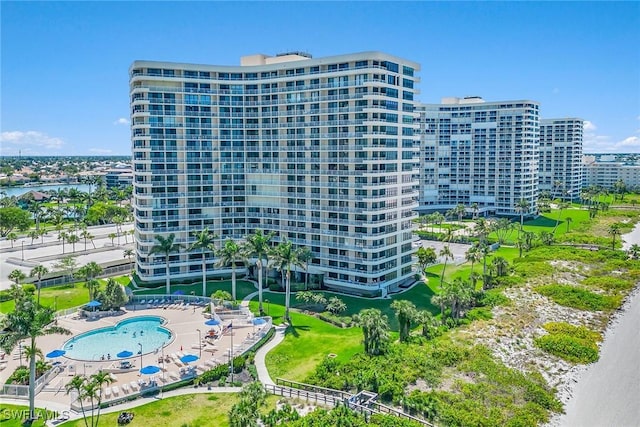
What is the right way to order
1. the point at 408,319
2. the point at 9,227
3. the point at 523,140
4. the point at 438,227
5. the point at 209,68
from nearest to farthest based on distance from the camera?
the point at 408,319 → the point at 209,68 → the point at 9,227 → the point at 438,227 → the point at 523,140

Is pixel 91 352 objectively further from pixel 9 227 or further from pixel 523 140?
pixel 523 140

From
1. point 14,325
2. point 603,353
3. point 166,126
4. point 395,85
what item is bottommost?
point 603,353

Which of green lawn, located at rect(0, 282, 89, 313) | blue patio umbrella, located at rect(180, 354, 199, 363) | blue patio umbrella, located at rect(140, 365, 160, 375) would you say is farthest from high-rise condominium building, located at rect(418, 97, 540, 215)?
blue patio umbrella, located at rect(140, 365, 160, 375)

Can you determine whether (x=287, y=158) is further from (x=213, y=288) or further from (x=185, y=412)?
(x=185, y=412)

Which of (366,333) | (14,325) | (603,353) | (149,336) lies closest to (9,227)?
(149,336)

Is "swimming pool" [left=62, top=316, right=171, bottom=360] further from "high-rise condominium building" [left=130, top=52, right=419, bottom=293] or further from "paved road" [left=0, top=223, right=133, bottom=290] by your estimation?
"paved road" [left=0, top=223, right=133, bottom=290]

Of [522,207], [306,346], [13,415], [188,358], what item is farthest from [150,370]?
[522,207]
